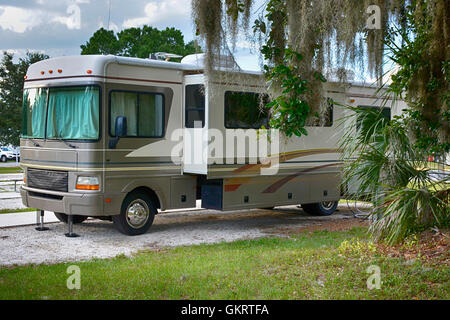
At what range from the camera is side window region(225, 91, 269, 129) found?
35.0 ft

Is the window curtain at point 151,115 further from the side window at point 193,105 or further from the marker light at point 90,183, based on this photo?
the marker light at point 90,183

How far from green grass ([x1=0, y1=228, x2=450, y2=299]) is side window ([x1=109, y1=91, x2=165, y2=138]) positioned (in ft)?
9.65

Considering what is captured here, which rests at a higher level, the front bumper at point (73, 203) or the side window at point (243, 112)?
the side window at point (243, 112)

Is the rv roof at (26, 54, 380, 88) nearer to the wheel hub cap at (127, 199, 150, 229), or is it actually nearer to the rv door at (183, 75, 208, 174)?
the rv door at (183, 75, 208, 174)

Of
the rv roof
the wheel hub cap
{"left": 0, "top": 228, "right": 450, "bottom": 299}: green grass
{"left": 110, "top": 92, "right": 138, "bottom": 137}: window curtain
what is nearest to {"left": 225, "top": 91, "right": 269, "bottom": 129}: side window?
the rv roof

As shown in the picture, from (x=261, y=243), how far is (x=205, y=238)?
1.41m

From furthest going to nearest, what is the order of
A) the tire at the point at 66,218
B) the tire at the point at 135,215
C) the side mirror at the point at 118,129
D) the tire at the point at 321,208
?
the tire at the point at 321,208 < the tire at the point at 66,218 < the tire at the point at 135,215 < the side mirror at the point at 118,129

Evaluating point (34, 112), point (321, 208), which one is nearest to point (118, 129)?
point (34, 112)

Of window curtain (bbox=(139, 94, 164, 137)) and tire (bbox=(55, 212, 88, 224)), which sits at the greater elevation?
window curtain (bbox=(139, 94, 164, 137))

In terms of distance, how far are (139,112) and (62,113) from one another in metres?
1.38

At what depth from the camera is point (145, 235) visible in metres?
10.1

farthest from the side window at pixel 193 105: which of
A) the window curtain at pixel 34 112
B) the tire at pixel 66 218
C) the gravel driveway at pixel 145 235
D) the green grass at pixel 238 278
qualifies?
the green grass at pixel 238 278

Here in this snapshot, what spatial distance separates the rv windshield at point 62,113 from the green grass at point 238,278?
2.83 metres

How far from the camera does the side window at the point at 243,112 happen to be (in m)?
10.7
